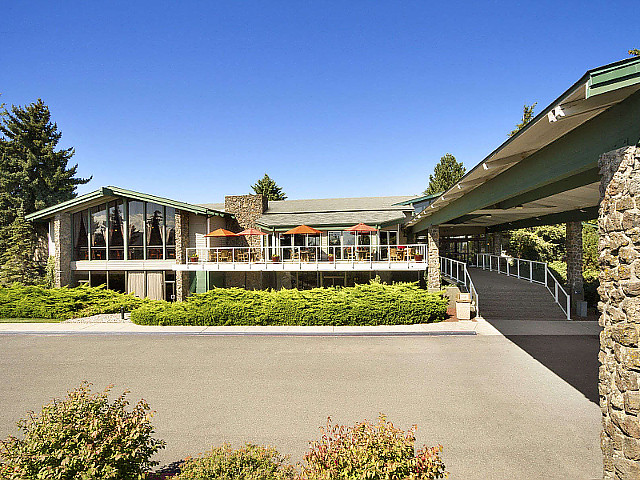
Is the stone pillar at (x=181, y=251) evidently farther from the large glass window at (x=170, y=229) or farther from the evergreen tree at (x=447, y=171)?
the evergreen tree at (x=447, y=171)

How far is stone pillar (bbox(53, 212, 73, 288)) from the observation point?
23516 mm

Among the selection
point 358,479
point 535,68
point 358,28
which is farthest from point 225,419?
point 535,68

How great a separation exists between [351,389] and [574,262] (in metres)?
15.7

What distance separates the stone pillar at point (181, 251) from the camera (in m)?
22.7

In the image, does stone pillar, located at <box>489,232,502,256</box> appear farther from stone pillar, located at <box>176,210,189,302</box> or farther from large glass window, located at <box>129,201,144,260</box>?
large glass window, located at <box>129,201,144,260</box>

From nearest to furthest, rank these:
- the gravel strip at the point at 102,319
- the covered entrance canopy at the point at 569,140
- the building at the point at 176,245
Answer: the covered entrance canopy at the point at 569,140
the gravel strip at the point at 102,319
the building at the point at 176,245

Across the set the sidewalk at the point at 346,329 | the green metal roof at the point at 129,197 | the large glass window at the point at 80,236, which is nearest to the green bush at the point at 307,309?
the sidewalk at the point at 346,329

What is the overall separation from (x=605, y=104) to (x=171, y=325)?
16182mm

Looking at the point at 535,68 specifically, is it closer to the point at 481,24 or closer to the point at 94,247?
the point at 481,24

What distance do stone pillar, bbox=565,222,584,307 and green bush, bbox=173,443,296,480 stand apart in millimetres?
18613

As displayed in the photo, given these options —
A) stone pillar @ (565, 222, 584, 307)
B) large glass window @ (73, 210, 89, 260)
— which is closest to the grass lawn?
large glass window @ (73, 210, 89, 260)

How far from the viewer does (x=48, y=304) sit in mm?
19188

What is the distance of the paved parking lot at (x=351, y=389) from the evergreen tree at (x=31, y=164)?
2456 centimetres

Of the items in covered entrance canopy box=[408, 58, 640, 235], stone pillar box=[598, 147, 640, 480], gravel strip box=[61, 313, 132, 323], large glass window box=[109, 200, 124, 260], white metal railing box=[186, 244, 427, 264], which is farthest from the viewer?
large glass window box=[109, 200, 124, 260]
